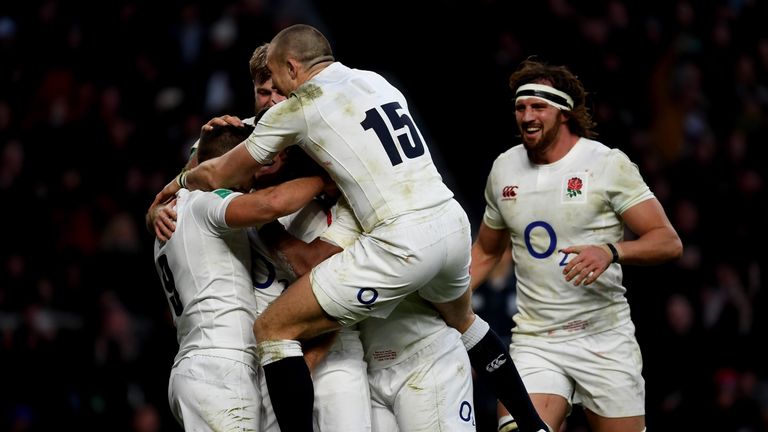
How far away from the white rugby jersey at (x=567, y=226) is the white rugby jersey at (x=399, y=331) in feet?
3.36

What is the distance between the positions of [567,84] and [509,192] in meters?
0.69

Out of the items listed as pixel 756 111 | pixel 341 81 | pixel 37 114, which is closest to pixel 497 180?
pixel 341 81

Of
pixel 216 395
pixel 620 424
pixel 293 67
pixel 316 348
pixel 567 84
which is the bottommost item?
pixel 620 424

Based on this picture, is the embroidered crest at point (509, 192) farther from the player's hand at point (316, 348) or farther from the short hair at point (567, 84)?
the player's hand at point (316, 348)

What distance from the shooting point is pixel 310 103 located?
237 inches

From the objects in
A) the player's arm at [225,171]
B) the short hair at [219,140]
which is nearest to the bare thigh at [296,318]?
the player's arm at [225,171]

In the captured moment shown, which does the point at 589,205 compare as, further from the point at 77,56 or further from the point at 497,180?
the point at 77,56

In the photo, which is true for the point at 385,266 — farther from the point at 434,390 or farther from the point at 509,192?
the point at 509,192

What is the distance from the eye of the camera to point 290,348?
19.3 ft

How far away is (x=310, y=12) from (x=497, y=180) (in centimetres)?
710

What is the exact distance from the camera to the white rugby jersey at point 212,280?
613cm

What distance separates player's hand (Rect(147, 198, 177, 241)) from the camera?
6.32 m

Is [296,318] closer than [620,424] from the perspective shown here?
Yes

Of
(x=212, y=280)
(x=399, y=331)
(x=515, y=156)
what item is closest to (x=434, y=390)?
(x=399, y=331)
